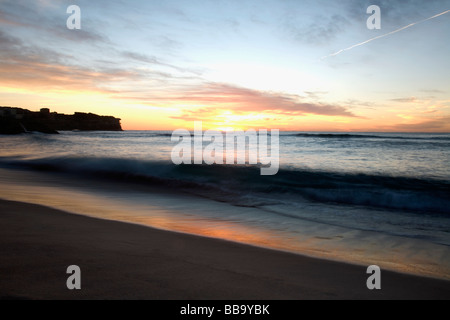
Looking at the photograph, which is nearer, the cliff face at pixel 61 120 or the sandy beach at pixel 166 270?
the sandy beach at pixel 166 270

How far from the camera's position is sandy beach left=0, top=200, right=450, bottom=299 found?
2.23 m

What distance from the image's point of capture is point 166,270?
8.70 feet

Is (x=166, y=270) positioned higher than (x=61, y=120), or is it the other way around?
(x=61, y=120)

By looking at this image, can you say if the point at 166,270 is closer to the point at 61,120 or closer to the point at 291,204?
the point at 291,204

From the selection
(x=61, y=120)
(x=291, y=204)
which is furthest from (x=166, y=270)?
(x=61, y=120)

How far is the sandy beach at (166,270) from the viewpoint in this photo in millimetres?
2232

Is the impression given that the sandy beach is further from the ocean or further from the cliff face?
the cliff face

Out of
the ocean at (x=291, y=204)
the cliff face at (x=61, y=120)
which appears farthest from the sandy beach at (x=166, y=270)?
the cliff face at (x=61, y=120)

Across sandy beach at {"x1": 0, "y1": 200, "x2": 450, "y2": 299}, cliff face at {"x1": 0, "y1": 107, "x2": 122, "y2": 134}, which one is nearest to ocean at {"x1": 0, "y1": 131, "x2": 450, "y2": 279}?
sandy beach at {"x1": 0, "y1": 200, "x2": 450, "y2": 299}

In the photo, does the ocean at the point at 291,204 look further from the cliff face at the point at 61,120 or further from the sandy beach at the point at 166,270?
the cliff face at the point at 61,120

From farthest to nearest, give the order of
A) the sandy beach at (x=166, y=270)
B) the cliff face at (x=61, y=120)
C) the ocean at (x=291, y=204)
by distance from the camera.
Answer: the cliff face at (x=61, y=120) → the ocean at (x=291, y=204) → the sandy beach at (x=166, y=270)
